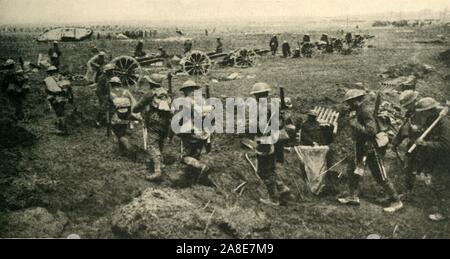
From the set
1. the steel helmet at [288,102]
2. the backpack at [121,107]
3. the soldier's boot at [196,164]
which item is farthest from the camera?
the steel helmet at [288,102]

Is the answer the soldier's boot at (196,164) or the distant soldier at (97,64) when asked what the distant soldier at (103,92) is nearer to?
the distant soldier at (97,64)

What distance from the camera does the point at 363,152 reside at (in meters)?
7.34

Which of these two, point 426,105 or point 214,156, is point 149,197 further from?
point 426,105

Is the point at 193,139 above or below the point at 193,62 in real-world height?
below

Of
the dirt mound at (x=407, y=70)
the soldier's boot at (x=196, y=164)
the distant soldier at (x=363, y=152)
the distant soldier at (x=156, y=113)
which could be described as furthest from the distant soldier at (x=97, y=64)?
the dirt mound at (x=407, y=70)

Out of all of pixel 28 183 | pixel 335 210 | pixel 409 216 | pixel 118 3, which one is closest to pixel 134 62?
pixel 118 3

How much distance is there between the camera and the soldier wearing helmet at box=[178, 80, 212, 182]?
23.3ft

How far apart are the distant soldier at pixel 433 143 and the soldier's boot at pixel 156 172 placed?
177 inches

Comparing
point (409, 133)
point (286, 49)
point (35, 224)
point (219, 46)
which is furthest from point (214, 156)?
point (286, 49)

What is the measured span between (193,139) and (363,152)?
296 cm

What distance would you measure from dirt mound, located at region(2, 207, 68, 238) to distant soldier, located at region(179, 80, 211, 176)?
2.20 m

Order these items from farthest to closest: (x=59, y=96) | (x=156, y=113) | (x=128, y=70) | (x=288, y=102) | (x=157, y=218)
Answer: (x=128, y=70) < (x=288, y=102) < (x=59, y=96) < (x=156, y=113) < (x=157, y=218)

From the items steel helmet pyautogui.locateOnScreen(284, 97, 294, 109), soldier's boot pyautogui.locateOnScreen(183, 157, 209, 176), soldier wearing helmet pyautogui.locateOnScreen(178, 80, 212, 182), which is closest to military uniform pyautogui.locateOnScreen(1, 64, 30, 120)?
soldier wearing helmet pyautogui.locateOnScreen(178, 80, 212, 182)

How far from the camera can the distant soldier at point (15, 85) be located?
8.43m
